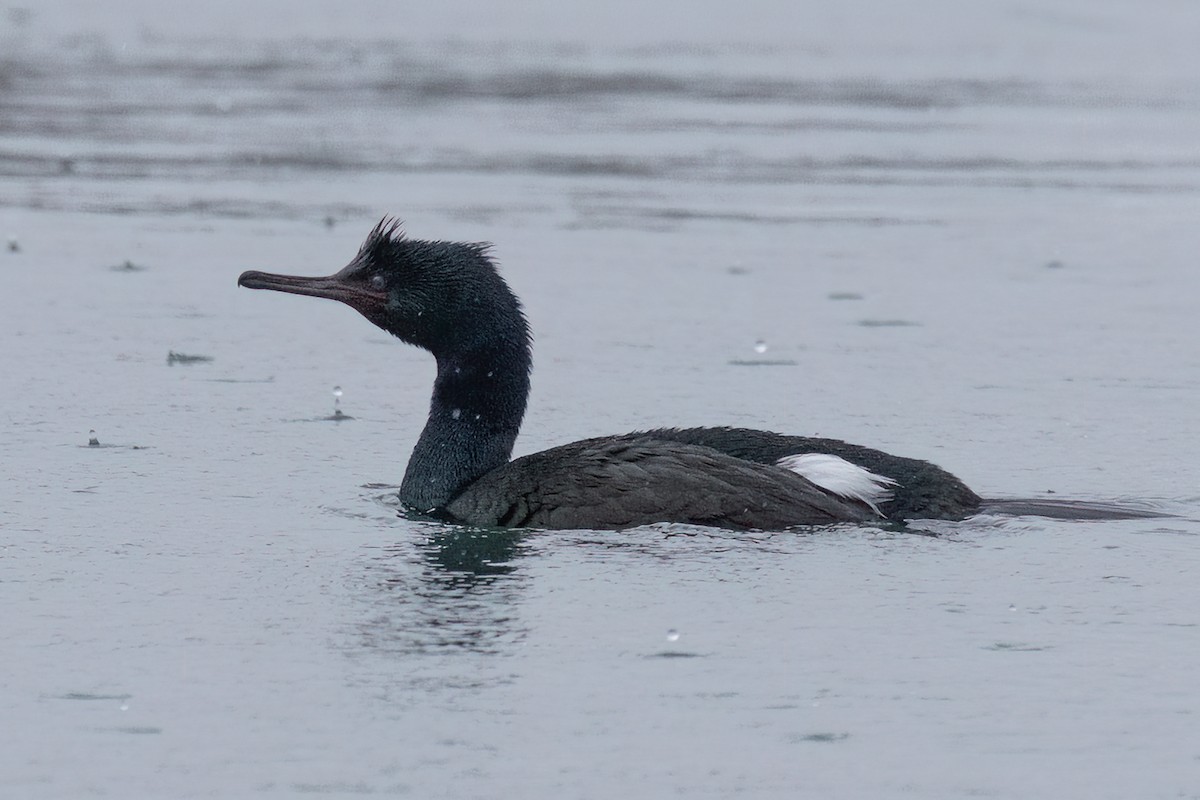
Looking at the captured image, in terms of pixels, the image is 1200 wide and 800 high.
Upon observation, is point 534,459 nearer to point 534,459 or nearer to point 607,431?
point 534,459

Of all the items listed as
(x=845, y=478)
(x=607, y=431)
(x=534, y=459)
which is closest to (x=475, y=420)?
(x=534, y=459)

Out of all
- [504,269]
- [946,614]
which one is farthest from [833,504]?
[504,269]

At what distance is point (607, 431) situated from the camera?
379 inches

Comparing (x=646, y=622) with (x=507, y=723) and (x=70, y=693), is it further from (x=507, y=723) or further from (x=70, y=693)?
(x=70, y=693)

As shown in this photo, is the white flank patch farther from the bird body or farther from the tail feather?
the tail feather

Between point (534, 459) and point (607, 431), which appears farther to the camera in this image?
point (607, 431)

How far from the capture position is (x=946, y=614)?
21.6ft

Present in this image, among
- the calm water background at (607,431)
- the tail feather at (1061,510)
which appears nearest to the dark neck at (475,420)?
the calm water background at (607,431)

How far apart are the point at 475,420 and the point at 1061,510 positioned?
218cm

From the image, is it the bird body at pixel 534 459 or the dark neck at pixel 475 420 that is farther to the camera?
the dark neck at pixel 475 420

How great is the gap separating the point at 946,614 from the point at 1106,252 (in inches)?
349

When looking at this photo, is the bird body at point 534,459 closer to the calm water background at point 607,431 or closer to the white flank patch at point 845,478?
the white flank patch at point 845,478

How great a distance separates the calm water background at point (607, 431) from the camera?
5.44 m

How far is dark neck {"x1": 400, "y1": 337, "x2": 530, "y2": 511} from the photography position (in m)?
8.07
